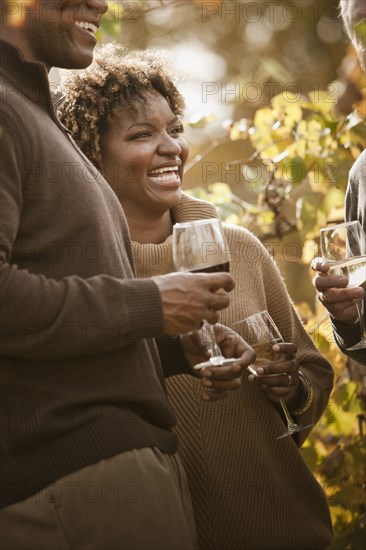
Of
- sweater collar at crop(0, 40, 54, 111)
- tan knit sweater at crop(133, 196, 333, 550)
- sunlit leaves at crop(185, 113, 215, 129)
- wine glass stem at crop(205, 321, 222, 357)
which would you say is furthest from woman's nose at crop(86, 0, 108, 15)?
sunlit leaves at crop(185, 113, 215, 129)

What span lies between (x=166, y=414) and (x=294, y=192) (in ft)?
7.77

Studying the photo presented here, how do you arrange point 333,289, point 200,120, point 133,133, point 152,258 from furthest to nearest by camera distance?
point 200,120 → point 133,133 → point 152,258 → point 333,289

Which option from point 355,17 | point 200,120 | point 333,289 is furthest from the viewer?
point 200,120

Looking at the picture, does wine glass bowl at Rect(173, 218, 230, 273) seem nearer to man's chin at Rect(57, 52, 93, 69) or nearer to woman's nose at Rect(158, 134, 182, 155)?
man's chin at Rect(57, 52, 93, 69)

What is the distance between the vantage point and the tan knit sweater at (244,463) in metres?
2.57

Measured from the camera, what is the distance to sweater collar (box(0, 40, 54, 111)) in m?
2.11

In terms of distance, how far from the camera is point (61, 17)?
7.41 ft

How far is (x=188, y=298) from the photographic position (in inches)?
79.1

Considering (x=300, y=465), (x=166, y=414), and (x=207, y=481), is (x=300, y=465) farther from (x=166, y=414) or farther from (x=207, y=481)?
(x=166, y=414)

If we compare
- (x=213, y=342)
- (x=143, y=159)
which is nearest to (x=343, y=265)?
(x=213, y=342)

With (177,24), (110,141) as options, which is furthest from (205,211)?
(177,24)

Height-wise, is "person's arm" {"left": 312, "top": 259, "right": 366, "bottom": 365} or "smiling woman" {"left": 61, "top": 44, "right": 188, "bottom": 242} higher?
"smiling woman" {"left": 61, "top": 44, "right": 188, "bottom": 242}

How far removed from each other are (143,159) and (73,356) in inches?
40.6

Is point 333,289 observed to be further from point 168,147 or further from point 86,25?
point 86,25
